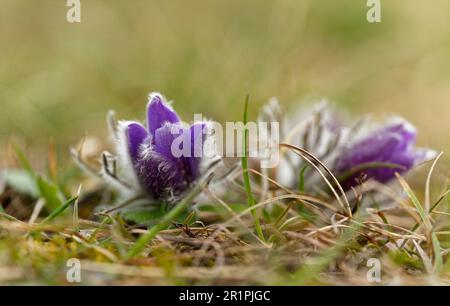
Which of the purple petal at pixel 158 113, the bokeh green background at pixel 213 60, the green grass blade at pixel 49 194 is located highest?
the bokeh green background at pixel 213 60

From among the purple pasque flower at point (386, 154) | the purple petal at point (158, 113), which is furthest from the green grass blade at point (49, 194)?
the purple pasque flower at point (386, 154)

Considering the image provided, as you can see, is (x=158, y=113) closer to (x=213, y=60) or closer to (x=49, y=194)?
(x=49, y=194)

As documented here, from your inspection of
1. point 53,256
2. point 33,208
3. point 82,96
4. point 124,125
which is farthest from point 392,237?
point 82,96

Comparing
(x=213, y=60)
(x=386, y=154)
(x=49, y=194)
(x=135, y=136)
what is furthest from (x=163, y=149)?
(x=213, y=60)

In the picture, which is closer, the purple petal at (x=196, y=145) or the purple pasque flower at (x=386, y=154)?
the purple petal at (x=196, y=145)

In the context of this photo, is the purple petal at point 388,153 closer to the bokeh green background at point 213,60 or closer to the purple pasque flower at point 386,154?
the purple pasque flower at point 386,154

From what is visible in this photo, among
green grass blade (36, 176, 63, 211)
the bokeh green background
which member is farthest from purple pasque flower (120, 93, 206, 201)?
the bokeh green background

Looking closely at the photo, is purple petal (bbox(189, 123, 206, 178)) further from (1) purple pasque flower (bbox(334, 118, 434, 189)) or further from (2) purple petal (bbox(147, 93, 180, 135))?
(1) purple pasque flower (bbox(334, 118, 434, 189))
